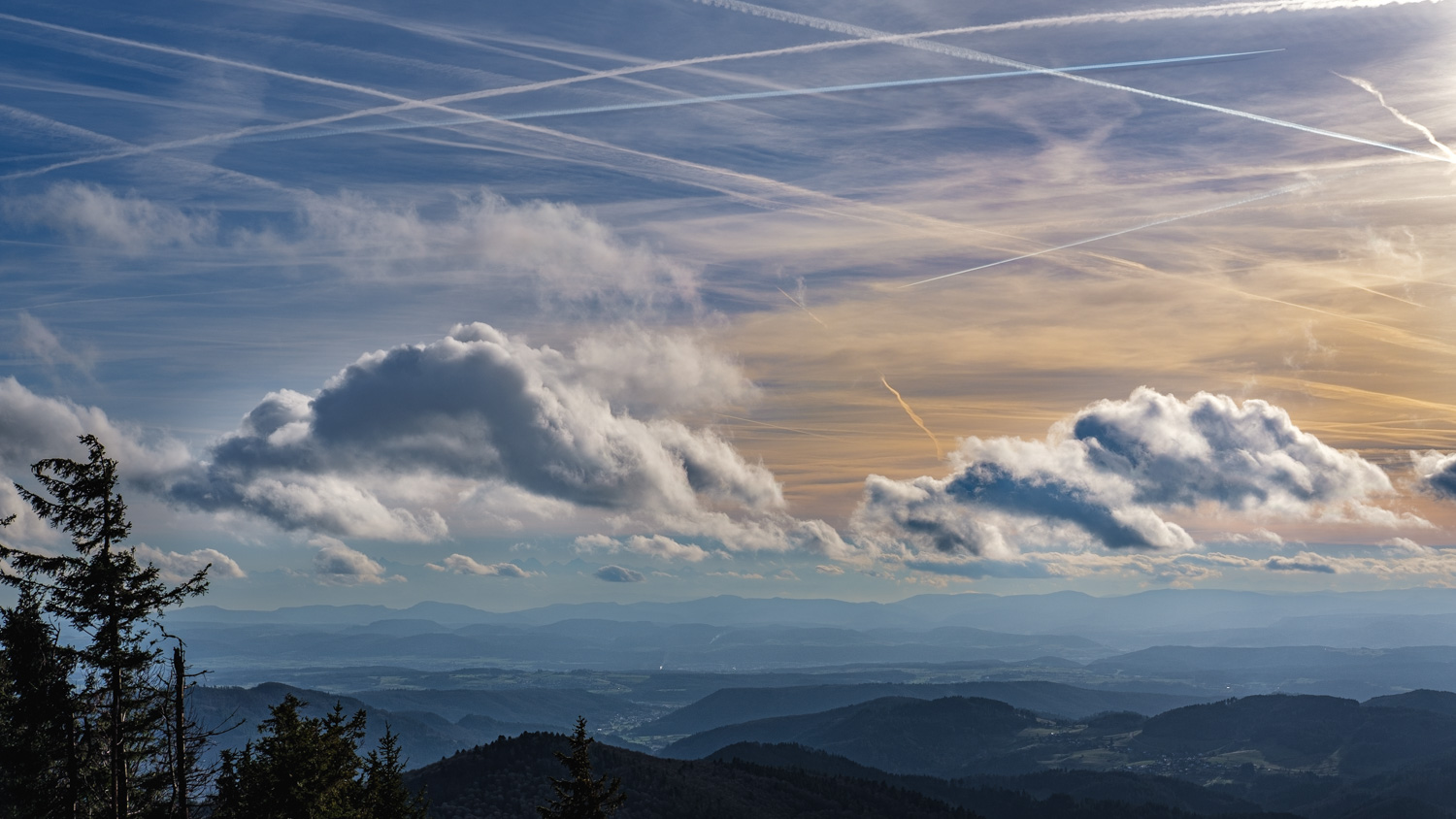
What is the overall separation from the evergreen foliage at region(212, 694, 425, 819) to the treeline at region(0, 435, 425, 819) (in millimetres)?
68

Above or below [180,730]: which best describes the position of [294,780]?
below

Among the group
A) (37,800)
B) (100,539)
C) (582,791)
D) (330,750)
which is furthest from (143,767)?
(582,791)

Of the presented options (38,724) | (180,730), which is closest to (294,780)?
(180,730)

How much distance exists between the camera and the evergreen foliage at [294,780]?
45.4m

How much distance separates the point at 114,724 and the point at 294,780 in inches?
424

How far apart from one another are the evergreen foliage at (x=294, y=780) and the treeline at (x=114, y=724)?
7cm

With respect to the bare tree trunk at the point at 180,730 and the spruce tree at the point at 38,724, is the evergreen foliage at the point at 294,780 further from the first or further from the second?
the spruce tree at the point at 38,724

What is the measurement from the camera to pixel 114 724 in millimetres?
36812

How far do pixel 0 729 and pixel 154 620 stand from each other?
14.6m

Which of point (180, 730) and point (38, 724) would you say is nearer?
point (180, 730)

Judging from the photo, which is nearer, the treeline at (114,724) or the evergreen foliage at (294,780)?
the treeline at (114,724)

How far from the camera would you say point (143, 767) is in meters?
45.1

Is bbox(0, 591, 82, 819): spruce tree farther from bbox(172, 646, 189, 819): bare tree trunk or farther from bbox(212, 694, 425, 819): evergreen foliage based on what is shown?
bbox(212, 694, 425, 819): evergreen foliage

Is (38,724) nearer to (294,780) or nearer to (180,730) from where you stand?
(180,730)
